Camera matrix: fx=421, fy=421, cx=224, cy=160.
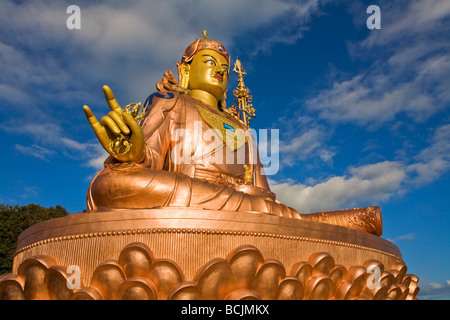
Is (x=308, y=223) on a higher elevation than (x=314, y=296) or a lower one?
higher

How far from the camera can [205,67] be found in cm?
835

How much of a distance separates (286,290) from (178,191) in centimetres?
168

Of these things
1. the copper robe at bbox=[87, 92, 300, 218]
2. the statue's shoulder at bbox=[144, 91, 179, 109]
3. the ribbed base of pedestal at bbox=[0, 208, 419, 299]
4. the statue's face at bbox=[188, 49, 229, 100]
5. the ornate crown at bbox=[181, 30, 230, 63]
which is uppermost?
the ornate crown at bbox=[181, 30, 230, 63]

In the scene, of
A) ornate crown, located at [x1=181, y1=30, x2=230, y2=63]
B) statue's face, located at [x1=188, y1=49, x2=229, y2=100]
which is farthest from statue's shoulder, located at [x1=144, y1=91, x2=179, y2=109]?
ornate crown, located at [x1=181, y1=30, x2=230, y2=63]

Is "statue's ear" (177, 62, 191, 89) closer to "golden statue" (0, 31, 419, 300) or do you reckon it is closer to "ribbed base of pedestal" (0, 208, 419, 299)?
"golden statue" (0, 31, 419, 300)

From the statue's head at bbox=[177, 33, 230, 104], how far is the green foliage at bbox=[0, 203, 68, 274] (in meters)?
10.3

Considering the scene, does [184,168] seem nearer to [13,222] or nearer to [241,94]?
[241,94]

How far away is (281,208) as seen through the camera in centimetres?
560

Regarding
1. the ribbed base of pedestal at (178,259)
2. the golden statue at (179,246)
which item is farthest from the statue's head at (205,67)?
the ribbed base of pedestal at (178,259)

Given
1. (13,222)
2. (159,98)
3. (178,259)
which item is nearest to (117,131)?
(178,259)

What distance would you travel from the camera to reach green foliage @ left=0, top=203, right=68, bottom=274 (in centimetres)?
1494

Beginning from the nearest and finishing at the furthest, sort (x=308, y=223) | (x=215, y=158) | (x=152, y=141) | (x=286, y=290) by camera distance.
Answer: (x=286, y=290) < (x=308, y=223) < (x=152, y=141) < (x=215, y=158)
